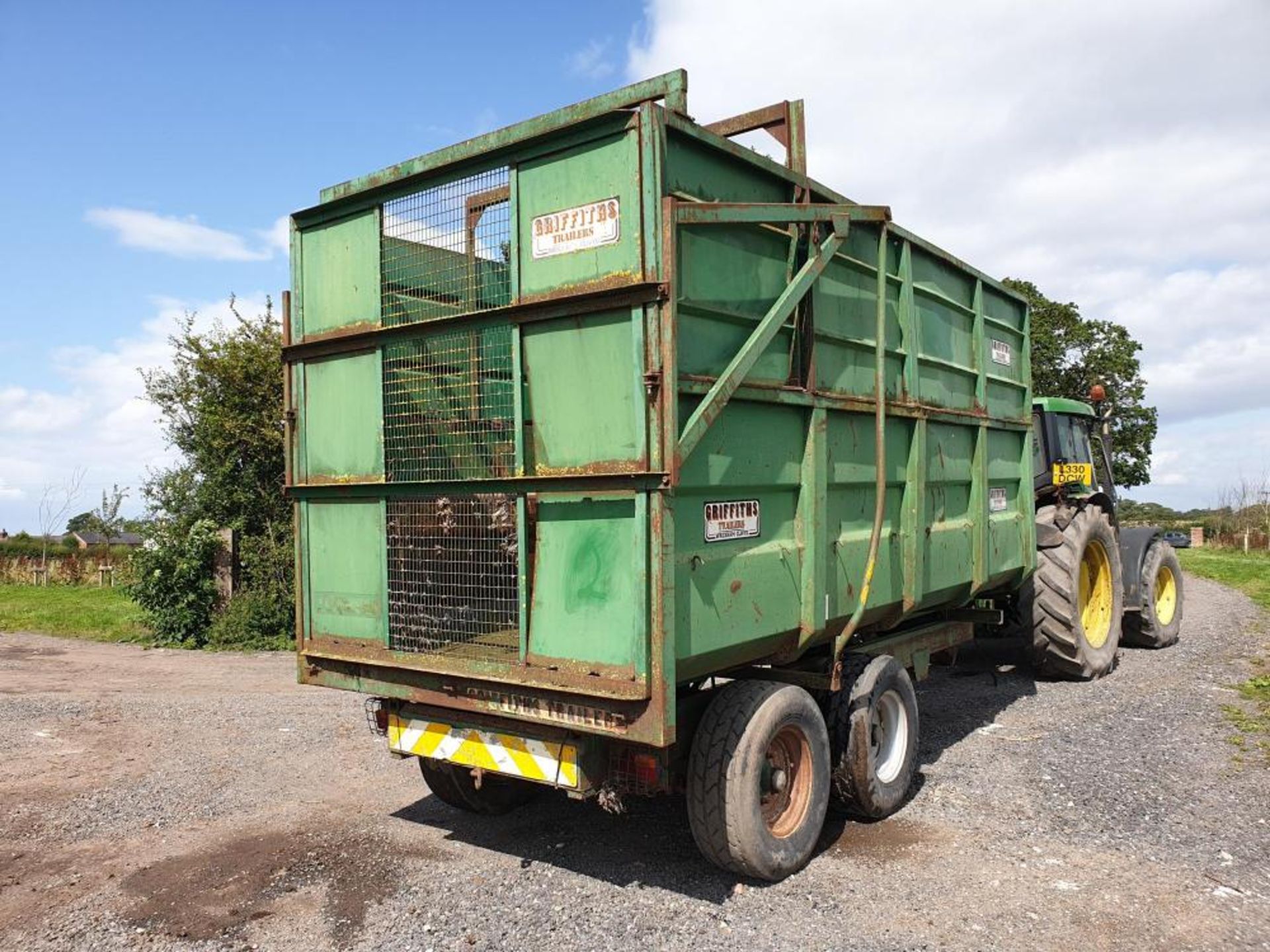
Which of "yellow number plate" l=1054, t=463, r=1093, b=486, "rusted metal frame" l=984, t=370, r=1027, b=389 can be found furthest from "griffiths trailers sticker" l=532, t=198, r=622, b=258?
"yellow number plate" l=1054, t=463, r=1093, b=486

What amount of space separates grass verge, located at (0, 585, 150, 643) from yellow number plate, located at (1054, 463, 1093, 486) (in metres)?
11.3

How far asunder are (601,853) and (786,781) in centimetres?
98

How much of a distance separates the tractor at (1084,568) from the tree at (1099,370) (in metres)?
22.7

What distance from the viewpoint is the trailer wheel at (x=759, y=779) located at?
150 inches

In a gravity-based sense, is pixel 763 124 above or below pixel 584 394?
above

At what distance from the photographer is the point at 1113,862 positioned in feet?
13.9

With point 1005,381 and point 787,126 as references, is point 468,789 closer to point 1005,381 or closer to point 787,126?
point 787,126

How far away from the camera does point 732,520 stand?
3.91 metres

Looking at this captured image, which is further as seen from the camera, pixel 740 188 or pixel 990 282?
pixel 990 282

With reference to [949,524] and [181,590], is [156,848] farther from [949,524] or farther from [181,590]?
[181,590]

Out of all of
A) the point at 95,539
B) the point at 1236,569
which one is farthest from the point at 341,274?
the point at 95,539

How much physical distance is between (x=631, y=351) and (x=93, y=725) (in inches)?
251

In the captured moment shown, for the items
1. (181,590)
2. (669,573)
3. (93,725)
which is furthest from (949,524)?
(181,590)

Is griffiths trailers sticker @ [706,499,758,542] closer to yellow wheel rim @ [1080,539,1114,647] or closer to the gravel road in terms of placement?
the gravel road
